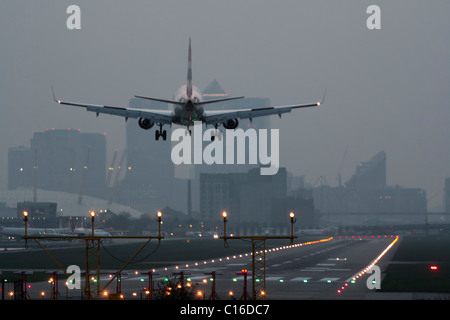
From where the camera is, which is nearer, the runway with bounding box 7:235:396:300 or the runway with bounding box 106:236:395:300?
the runway with bounding box 7:235:396:300

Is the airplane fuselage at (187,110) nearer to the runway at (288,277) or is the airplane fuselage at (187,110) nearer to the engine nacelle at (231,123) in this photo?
the engine nacelle at (231,123)

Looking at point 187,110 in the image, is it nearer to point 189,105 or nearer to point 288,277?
point 189,105

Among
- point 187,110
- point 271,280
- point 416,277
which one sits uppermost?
point 187,110

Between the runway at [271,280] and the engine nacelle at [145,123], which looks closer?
the runway at [271,280]

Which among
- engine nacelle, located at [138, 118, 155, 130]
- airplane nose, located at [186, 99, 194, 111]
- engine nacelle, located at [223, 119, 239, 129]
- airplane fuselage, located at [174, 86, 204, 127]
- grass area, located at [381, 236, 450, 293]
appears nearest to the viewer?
airplane nose, located at [186, 99, 194, 111]

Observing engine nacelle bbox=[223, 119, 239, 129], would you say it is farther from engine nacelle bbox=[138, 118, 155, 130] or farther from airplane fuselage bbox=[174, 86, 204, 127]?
engine nacelle bbox=[138, 118, 155, 130]

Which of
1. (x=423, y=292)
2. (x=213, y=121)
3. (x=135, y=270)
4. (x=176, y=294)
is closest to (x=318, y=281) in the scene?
(x=423, y=292)

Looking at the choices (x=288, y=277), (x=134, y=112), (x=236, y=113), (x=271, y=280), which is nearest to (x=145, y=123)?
(x=134, y=112)

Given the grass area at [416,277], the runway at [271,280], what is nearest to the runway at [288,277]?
the runway at [271,280]

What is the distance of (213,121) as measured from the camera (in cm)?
9575

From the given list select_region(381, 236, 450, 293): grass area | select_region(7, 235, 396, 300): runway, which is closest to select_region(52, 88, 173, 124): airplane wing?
select_region(7, 235, 396, 300): runway
